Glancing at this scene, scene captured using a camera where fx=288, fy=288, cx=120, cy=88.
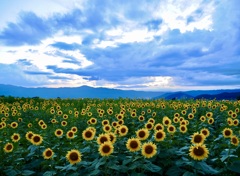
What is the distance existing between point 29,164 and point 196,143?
354cm

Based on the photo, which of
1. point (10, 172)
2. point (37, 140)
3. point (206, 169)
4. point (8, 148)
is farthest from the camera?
point (37, 140)

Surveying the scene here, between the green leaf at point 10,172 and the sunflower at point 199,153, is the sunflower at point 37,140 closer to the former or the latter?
the green leaf at point 10,172

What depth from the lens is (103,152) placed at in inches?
186

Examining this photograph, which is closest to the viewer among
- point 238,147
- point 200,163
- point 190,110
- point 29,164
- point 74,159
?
point 200,163

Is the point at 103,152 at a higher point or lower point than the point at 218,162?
higher

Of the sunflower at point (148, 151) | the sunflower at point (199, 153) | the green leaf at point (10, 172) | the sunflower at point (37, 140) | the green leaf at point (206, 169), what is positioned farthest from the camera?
the sunflower at point (37, 140)

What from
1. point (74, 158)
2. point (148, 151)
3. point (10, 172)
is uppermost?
point (148, 151)

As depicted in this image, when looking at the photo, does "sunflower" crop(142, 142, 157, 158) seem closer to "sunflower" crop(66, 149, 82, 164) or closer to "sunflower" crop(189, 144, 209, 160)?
"sunflower" crop(189, 144, 209, 160)

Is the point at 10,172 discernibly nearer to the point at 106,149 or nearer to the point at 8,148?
the point at 8,148

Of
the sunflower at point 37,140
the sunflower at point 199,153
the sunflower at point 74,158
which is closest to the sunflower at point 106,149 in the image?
the sunflower at point 74,158

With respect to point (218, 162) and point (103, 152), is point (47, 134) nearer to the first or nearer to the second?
point (103, 152)

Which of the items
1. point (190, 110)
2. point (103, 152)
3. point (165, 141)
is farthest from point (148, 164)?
point (190, 110)

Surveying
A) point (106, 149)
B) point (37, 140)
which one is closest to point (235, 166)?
point (106, 149)

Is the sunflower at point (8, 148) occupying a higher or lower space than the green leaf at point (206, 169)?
higher
